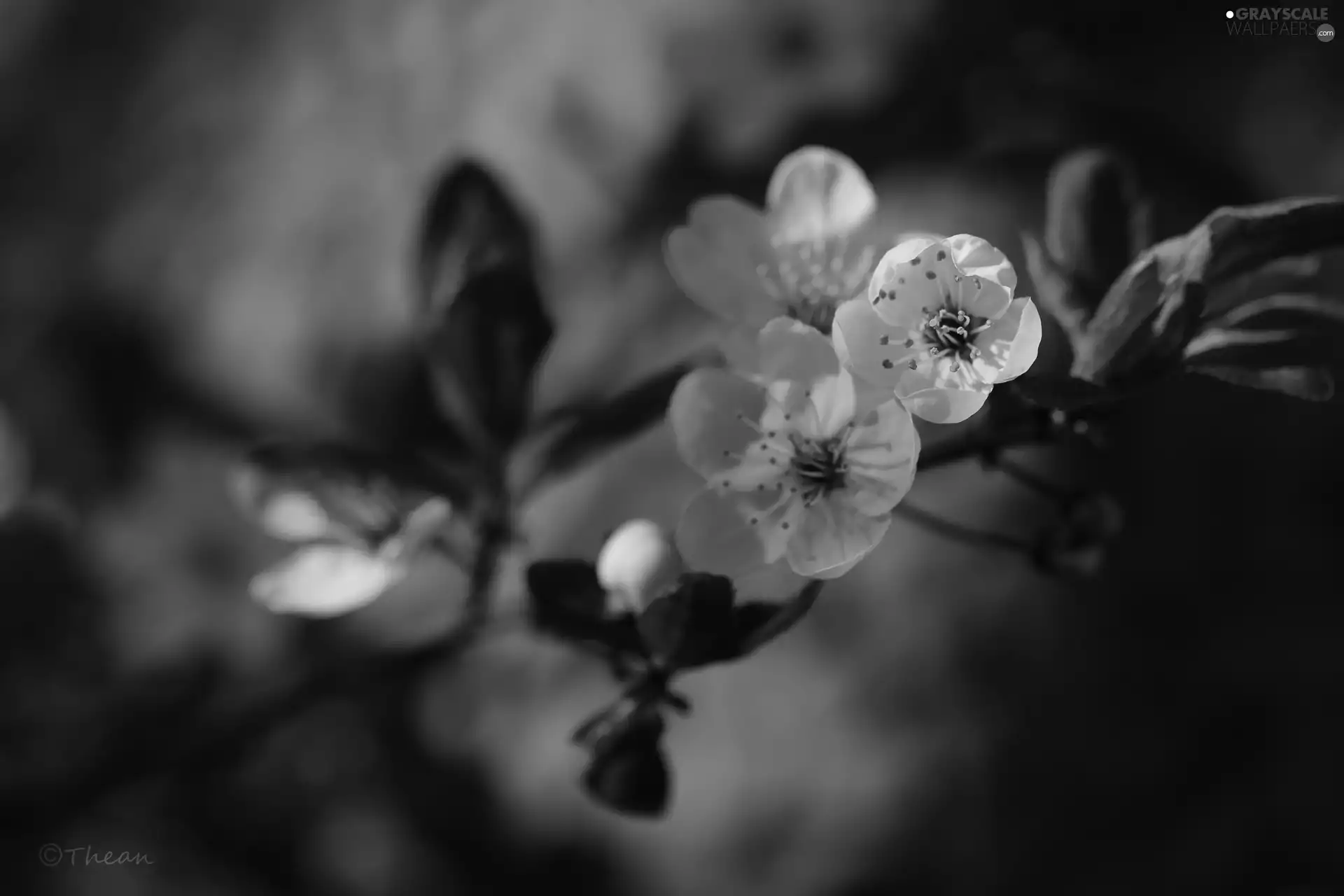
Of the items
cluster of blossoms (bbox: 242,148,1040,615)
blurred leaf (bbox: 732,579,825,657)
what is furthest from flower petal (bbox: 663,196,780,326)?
blurred leaf (bbox: 732,579,825,657)

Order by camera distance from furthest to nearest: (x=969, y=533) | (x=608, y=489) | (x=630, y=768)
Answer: (x=608, y=489) → (x=969, y=533) → (x=630, y=768)

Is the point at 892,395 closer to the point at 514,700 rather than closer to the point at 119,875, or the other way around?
the point at 514,700

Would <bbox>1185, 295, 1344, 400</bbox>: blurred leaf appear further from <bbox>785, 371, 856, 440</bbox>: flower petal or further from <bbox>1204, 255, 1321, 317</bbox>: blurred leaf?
<bbox>785, 371, 856, 440</bbox>: flower petal

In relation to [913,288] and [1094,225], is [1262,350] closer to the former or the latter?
[1094,225]

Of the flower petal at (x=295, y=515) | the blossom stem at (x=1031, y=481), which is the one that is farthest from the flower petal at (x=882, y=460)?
the flower petal at (x=295, y=515)

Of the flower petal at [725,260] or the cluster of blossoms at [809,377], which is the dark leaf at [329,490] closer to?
the cluster of blossoms at [809,377]

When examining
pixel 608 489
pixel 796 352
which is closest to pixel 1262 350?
pixel 796 352
